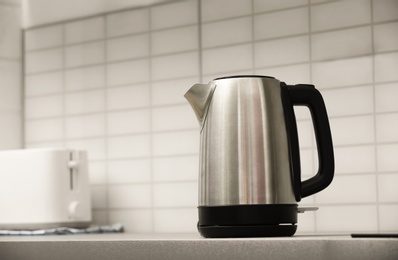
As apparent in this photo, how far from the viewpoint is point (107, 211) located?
1.72 metres

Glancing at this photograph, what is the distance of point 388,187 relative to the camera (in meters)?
1.37

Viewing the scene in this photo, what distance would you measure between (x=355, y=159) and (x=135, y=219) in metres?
0.55

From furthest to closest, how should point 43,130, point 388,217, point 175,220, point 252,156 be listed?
point 43,130, point 175,220, point 388,217, point 252,156

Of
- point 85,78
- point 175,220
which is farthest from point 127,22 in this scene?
point 175,220

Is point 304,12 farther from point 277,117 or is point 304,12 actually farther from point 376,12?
point 277,117

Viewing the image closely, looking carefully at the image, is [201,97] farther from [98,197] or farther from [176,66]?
[98,197]

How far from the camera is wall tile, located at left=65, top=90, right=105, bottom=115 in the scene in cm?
175

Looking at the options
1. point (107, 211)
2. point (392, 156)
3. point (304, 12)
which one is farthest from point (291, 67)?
point (107, 211)

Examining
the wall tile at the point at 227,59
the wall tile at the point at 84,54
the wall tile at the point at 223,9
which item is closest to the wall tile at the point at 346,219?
the wall tile at the point at 227,59

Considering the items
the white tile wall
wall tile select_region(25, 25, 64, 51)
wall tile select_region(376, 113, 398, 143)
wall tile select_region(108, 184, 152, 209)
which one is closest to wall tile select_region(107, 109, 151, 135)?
the white tile wall

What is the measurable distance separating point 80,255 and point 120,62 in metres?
0.75

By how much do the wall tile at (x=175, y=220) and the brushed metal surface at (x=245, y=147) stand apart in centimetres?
50

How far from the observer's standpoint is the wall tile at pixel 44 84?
1.82 metres

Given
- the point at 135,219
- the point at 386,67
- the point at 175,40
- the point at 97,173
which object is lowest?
the point at 135,219
